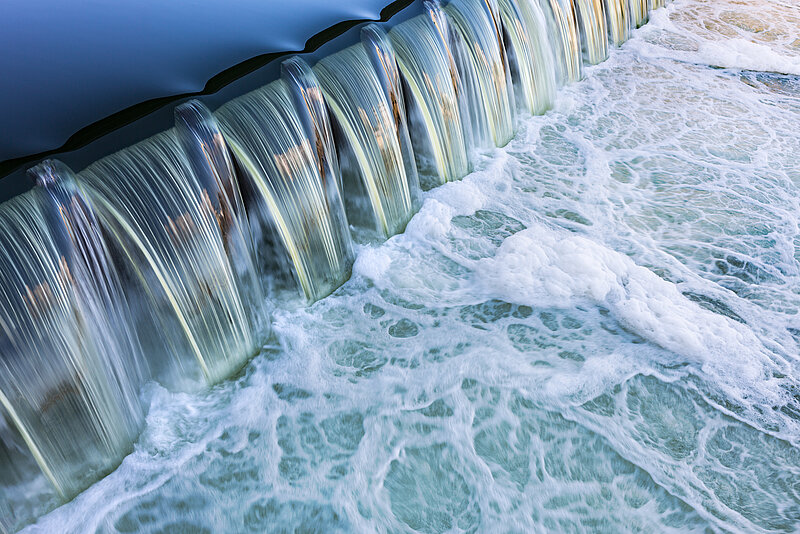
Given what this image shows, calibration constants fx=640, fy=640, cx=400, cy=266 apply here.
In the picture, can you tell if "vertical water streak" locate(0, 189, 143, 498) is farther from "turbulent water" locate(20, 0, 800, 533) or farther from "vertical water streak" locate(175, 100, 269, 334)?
"vertical water streak" locate(175, 100, 269, 334)

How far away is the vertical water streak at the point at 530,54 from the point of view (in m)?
6.08

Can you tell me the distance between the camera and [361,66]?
14.9 feet

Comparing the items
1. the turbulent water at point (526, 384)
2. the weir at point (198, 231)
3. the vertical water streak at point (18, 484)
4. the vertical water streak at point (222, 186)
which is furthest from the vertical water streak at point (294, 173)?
the vertical water streak at point (18, 484)

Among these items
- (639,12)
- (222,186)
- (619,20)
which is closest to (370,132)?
(222,186)

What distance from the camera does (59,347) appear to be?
2949 mm

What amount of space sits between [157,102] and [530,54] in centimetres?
378

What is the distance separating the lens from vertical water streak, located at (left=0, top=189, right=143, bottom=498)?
2.84m

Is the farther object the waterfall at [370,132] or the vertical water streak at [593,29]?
the vertical water streak at [593,29]

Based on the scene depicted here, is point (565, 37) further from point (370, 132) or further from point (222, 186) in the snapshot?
point (222, 186)

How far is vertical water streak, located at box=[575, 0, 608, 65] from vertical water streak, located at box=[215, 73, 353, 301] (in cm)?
435

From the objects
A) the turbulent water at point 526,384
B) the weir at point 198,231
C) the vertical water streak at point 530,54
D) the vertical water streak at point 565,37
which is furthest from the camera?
the vertical water streak at point 565,37

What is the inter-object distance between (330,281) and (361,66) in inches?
61.3

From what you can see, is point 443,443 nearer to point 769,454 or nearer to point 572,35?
point 769,454

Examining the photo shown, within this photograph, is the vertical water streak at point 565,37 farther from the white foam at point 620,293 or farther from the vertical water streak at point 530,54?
the white foam at point 620,293
